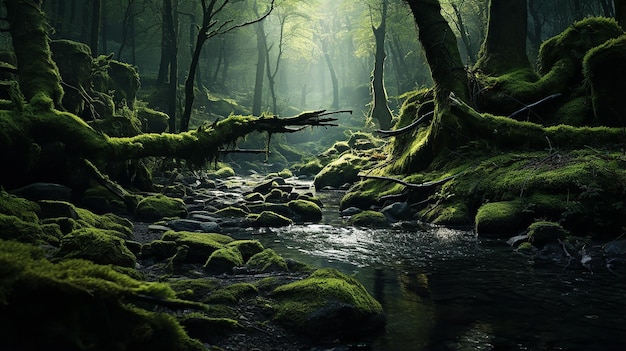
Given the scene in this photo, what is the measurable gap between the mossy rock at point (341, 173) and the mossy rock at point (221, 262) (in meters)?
14.1

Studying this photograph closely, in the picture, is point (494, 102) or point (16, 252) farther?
point (494, 102)

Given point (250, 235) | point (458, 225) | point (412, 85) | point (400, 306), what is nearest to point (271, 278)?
point (400, 306)

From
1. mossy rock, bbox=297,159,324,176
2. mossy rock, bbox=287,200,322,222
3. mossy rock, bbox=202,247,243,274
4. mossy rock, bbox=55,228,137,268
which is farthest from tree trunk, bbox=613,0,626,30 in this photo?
mossy rock, bbox=297,159,324,176

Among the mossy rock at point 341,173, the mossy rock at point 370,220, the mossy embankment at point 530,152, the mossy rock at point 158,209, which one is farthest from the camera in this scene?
the mossy rock at point 341,173

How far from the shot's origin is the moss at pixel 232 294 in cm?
508

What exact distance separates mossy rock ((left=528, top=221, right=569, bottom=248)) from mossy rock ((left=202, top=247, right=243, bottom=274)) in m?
5.40

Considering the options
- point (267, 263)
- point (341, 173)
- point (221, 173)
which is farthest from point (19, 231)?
point (221, 173)

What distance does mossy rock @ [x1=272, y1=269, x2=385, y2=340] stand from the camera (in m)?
4.68

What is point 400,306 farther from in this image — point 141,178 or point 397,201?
point 141,178

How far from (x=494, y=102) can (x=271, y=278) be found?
11065 millimetres

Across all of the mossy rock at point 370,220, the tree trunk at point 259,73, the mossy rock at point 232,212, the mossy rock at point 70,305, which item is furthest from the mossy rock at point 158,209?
the tree trunk at point 259,73

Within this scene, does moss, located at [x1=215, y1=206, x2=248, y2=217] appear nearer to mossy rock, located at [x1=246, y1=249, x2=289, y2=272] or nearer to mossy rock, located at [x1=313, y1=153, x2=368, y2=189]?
mossy rock, located at [x1=246, y1=249, x2=289, y2=272]

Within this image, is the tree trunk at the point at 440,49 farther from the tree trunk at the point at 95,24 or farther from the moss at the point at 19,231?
the tree trunk at the point at 95,24

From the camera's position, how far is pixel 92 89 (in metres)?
16.3
